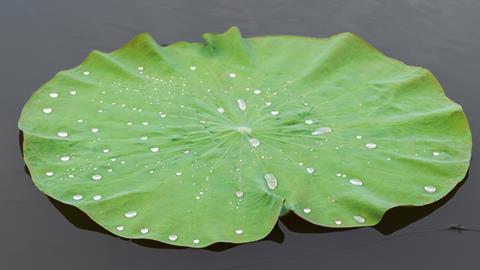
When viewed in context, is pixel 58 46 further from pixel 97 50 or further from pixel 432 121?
pixel 432 121

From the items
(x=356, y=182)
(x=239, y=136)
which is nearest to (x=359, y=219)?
(x=356, y=182)

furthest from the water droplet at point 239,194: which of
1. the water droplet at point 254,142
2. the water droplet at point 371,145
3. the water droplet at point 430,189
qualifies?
the water droplet at point 430,189

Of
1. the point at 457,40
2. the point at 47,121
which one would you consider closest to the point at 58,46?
the point at 47,121

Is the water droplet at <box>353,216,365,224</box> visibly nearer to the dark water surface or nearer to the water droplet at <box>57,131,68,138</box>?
the dark water surface

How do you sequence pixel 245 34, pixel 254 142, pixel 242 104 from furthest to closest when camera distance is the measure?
pixel 245 34 < pixel 242 104 < pixel 254 142

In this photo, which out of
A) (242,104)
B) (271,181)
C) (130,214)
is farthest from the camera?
(242,104)

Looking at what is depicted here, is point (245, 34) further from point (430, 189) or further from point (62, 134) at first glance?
point (430, 189)
